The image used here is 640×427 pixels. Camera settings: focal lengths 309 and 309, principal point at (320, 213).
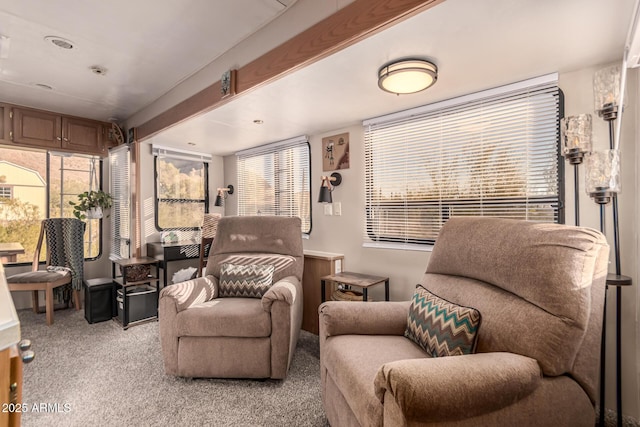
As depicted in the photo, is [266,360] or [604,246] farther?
[266,360]

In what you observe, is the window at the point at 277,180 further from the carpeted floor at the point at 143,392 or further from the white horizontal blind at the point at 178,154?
the carpeted floor at the point at 143,392

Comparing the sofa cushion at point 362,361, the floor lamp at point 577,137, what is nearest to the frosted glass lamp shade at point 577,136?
the floor lamp at point 577,137

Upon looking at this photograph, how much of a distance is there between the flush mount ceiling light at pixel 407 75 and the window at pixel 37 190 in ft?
13.4

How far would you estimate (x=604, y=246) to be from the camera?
1259 millimetres

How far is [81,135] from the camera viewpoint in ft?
12.8

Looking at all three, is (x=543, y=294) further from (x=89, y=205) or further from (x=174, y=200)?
(x=89, y=205)

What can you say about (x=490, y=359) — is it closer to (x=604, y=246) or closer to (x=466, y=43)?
(x=604, y=246)

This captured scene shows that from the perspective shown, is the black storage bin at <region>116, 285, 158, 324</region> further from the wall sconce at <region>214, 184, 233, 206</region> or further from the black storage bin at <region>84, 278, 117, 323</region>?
the wall sconce at <region>214, 184, 233, 206</region>

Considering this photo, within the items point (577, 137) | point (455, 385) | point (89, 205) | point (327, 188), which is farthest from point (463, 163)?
point (89, 205)

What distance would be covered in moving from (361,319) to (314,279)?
4.36 feet

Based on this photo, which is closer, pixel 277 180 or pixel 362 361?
pixel 362 361

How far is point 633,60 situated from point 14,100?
5214 mm

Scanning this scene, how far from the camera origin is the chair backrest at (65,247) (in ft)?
11.4

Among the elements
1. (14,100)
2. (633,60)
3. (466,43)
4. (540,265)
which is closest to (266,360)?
(540,265)
